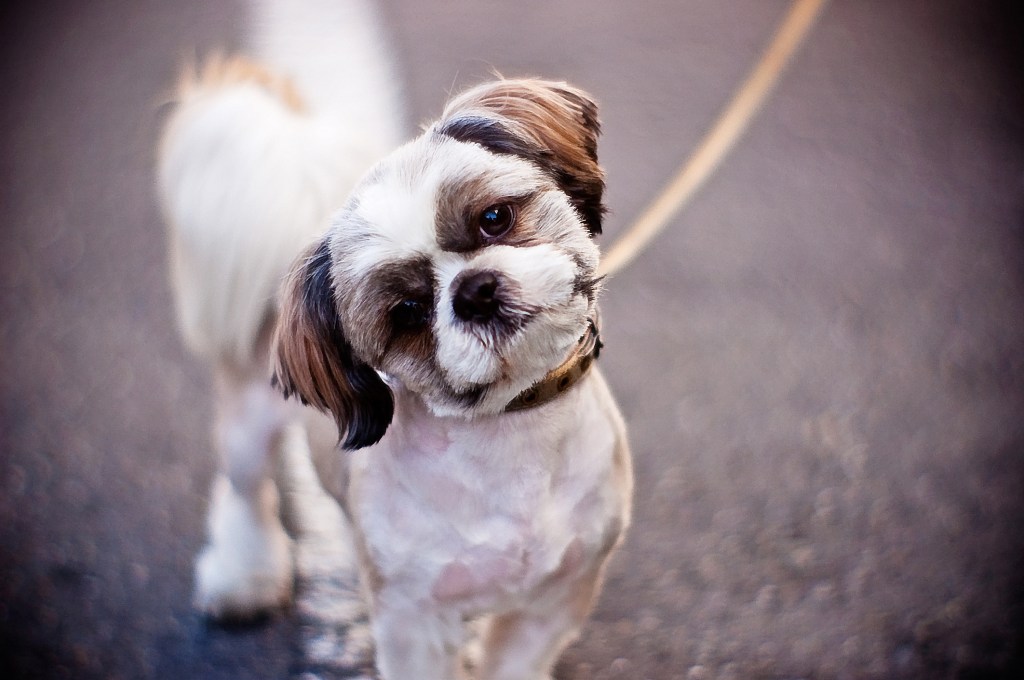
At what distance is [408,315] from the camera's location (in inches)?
48.3

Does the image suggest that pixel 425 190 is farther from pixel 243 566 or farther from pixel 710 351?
pixel 710 351

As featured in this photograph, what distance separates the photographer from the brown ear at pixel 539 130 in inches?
51.6

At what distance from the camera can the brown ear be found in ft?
4.30

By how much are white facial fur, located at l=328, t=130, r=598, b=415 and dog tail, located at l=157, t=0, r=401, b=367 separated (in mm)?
376

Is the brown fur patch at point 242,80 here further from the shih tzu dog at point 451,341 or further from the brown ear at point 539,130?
the brown ear at point 539,130

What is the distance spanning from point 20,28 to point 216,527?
3564mm

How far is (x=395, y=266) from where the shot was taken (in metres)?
1.18

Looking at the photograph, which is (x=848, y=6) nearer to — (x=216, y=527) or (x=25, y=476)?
(x=216, y=527)

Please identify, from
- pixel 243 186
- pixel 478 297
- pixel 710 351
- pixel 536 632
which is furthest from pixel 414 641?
pixel 710 351

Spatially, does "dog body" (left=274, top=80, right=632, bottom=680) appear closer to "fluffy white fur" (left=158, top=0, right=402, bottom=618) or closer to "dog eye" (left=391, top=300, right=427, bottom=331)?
"dog eye" (left=391, top=300, right=427, bottom=331)

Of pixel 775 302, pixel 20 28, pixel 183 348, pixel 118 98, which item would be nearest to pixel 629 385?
pixel 775 302

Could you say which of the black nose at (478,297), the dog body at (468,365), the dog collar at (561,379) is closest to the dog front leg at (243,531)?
the dog body at (468,365)

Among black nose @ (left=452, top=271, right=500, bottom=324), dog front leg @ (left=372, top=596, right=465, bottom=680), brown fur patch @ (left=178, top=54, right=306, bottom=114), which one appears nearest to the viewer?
black nose @ (left=452, top=271, right=500, bottom=324)

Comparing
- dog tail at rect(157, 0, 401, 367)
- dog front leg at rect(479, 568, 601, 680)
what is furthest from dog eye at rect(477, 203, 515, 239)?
dog front leg at rect(479, 568, 601, 680)
